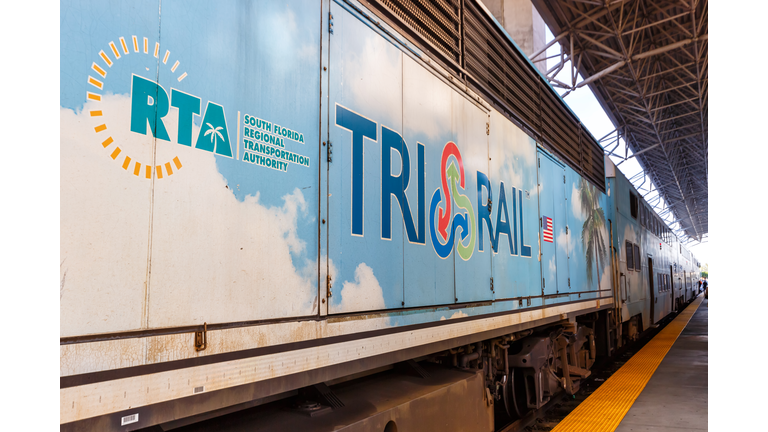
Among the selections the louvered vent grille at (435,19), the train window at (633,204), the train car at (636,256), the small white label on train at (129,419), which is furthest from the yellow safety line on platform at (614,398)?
the small white label on train at (129,419)

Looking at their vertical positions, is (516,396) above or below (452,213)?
below

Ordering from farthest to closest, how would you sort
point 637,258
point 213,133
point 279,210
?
point 637,258 → point 279,210 → point 213,133

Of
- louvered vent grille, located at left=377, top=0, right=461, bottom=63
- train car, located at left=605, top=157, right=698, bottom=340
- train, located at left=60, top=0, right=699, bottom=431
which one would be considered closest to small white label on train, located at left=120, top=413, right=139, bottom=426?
train, located at left=60, top=0, right=699, bottom=431

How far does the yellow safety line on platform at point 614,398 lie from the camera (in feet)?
14.9

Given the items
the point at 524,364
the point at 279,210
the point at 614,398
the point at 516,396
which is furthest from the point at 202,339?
the point at 614,398

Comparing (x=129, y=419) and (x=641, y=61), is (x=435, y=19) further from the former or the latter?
(x=641, y=61)

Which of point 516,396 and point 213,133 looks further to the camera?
point 516,396

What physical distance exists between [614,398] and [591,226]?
2.77 m

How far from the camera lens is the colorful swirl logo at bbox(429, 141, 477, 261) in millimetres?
2994

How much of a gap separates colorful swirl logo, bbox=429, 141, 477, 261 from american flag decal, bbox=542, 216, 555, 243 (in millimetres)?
2049

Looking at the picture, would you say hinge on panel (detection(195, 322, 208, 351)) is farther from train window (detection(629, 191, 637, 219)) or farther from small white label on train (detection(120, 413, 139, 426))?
train window (detection(629, 191, 637, 219))

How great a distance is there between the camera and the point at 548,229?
5.32 meters

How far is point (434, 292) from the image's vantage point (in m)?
2.91

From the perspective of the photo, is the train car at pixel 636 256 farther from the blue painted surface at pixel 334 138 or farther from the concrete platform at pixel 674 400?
the blue painted surface at pixel 334 138
